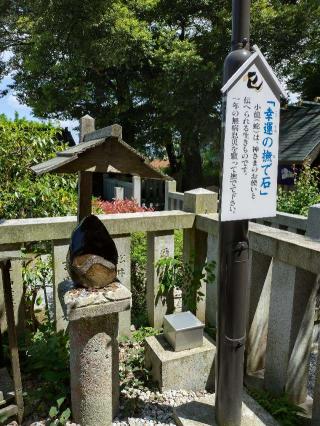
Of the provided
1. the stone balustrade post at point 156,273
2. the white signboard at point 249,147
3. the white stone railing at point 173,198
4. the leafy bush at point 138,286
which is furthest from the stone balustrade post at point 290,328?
the white stone railing at point 173,198

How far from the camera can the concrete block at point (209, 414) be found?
203 centimetres

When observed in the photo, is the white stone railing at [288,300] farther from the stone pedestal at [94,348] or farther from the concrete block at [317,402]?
the stone pedestal at [94,348]

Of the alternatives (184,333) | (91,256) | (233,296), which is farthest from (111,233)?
(233,296)

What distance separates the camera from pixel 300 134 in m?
13.5

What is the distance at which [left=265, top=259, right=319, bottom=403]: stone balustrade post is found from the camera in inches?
81.8

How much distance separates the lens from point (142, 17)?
13.8 metres

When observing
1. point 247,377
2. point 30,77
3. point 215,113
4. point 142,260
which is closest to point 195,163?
point 215,113

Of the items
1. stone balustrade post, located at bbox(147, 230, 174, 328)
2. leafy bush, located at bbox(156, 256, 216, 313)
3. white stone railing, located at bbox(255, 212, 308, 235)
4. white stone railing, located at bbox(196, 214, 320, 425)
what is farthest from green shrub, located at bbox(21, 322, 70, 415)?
white stone railing, located at bbox(255, 212, 308, 235)

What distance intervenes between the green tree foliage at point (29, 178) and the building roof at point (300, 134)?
31.5 ft

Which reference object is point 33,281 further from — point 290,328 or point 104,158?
point 290,328

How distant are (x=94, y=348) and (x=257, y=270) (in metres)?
1.22

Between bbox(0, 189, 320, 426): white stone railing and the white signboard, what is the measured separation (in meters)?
0.51

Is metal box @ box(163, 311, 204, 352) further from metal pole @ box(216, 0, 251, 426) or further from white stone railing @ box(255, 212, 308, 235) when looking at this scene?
white stone railing @ box(255, 212, 308, 235)

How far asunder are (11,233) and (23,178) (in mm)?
1524
